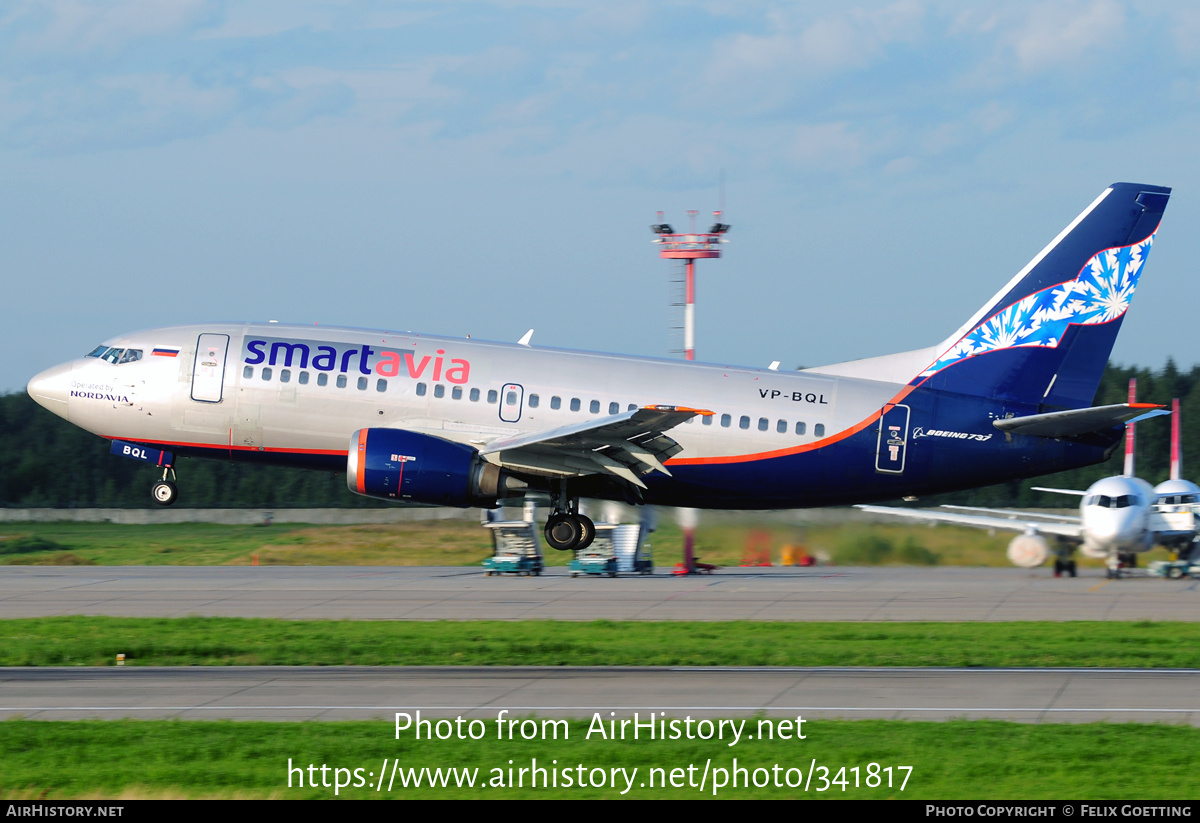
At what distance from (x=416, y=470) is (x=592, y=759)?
1359 cm

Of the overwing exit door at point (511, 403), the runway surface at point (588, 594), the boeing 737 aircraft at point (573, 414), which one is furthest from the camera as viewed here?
the runway surface at point (588, 594)

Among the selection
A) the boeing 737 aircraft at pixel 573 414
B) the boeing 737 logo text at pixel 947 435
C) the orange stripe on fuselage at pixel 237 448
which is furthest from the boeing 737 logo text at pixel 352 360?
the boeing 737 logo text at pixel 947 435

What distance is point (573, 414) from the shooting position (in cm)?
2941

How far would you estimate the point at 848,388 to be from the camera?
30469mm

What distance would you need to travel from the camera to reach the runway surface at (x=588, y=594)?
31266mm

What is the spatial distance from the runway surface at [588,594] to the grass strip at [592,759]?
12911 millimetres

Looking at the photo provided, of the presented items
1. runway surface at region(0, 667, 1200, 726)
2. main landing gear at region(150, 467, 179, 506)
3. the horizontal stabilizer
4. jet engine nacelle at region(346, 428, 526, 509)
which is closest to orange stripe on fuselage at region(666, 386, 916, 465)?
the horizontal stabilizer

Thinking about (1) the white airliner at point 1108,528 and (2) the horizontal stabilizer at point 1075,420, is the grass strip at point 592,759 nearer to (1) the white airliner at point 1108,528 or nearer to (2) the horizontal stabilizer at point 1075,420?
(2) the horizontal stabilizer at point 1075,420

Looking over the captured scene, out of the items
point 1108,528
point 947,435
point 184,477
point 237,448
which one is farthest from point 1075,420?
point 184,477

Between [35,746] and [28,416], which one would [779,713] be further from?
[28,416]

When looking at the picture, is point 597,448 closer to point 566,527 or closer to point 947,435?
point 566,527

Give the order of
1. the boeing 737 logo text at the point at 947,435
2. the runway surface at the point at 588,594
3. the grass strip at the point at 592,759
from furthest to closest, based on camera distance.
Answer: the runway surface at the point at 588,594 → the boeing 737 logo text at the point at 947,435 → the grass strip at the point at 592,759
